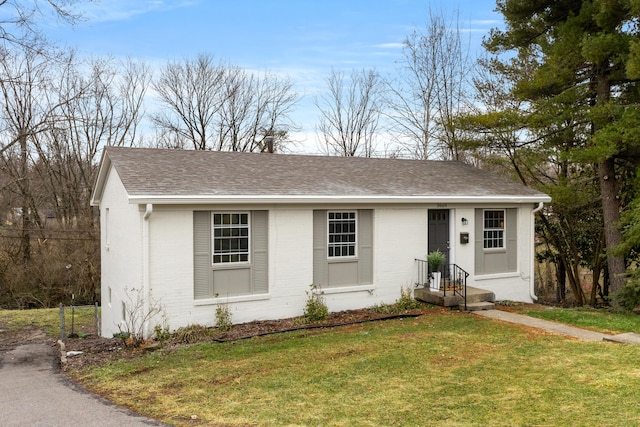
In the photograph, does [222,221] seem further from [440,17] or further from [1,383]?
[440,17]

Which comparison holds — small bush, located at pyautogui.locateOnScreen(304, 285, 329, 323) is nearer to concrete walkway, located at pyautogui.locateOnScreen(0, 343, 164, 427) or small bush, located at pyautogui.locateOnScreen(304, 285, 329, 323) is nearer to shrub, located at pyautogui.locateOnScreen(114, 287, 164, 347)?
shrub, located at pyautogui.locateOnScreen(114, 287, 164, 347)

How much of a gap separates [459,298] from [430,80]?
15848 millimetres

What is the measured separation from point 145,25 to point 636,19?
1889cm

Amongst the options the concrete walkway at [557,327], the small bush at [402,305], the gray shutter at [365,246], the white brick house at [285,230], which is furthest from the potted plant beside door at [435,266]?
the gray shutter at [365,246]

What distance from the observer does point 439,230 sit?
531 inches

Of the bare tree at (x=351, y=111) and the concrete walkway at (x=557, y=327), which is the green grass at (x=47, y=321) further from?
the bare tree at (x=351, y=111)

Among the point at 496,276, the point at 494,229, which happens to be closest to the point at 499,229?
the point at 494,229

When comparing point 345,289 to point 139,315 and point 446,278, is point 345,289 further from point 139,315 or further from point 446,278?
point 139,315

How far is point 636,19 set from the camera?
1341 centimetres

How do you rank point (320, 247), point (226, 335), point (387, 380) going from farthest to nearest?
1. point (320, 247)
2. point (226, 335)
3. point (387, 380)

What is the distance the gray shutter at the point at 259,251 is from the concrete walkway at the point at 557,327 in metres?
5.10

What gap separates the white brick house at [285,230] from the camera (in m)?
10.4

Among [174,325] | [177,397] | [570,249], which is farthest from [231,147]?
[177,397]

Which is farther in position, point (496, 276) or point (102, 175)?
point (496, 276)
